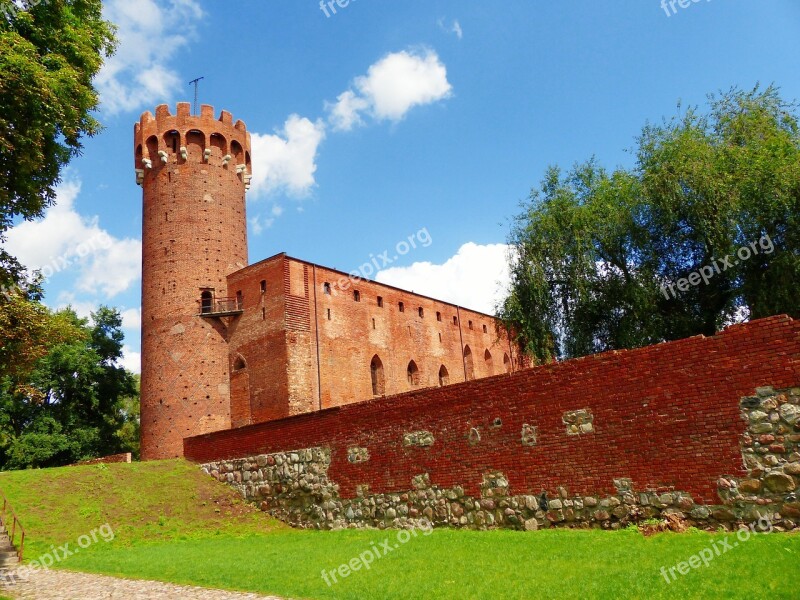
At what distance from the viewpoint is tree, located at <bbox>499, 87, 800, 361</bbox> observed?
56.3 ft

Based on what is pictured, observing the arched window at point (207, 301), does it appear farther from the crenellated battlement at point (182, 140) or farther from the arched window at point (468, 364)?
the arched window at point (468, 364)

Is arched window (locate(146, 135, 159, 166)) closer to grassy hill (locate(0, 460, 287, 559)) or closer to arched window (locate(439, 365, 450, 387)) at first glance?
grassy hill (locate(0, 460, 287, 559))

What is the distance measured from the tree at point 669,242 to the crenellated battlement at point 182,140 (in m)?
15.6

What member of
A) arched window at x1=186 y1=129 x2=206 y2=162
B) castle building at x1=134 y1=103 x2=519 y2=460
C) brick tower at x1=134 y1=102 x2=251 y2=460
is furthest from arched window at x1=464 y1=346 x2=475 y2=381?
arched window at x1=186 y1=129 x2=206 y2=162

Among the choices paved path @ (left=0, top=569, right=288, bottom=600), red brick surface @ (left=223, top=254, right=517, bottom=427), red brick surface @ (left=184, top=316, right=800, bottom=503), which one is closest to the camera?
paved path @ (left=0, top=569, right=288, bottom=600)

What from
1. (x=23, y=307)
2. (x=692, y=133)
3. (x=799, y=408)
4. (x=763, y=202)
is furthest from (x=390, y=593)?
(x=692, y=133)

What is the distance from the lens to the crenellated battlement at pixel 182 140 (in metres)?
30.5

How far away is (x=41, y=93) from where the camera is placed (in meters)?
9.05

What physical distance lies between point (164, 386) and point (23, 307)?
17.9 metres

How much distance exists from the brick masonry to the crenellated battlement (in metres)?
19.0

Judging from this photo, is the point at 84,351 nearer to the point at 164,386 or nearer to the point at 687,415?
the point at 164,386

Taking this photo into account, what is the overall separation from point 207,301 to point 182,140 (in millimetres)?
7601

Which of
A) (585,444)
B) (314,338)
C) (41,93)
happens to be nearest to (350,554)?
(585,444)

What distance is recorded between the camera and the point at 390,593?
7.54 meters
